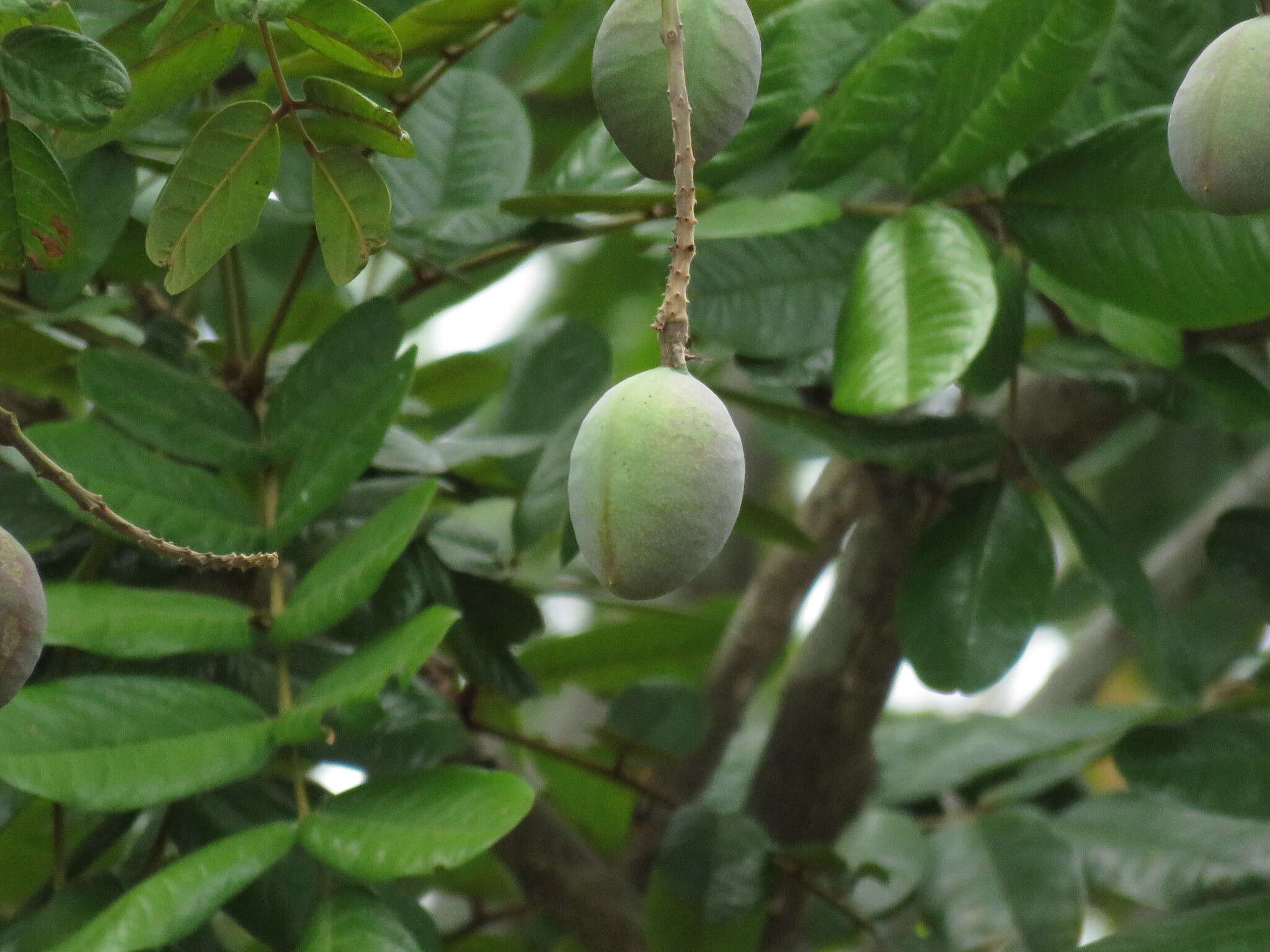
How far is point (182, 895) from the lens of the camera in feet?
1.69

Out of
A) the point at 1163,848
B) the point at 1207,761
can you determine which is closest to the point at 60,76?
the point at 1207,761

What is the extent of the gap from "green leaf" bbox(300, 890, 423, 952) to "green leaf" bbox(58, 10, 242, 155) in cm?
30

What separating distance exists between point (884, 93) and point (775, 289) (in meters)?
0.11

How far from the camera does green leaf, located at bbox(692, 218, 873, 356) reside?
0.71 meters

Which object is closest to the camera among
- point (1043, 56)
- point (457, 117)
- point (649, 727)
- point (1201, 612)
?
point (1043, 56)

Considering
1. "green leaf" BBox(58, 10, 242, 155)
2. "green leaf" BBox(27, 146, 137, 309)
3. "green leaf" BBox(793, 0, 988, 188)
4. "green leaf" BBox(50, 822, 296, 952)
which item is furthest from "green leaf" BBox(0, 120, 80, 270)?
"green leaf" BBox(793, 0, 988, 188)

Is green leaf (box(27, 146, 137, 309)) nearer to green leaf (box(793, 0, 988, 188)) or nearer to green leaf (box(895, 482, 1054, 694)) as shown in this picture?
green leaf (box(793, 0, 988, 188))

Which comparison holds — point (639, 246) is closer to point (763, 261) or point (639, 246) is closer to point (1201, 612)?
point (763, 261)

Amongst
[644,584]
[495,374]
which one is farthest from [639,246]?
[644,584]

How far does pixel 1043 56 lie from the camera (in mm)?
617

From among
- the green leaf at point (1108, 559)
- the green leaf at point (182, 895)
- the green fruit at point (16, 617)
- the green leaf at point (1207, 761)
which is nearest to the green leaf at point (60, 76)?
the green fruit at point (16, 617)

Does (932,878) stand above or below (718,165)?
below

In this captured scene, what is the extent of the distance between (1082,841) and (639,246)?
1.64ft

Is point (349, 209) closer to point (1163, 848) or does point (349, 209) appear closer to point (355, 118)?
point (355, 118)
